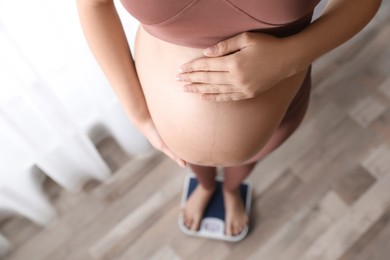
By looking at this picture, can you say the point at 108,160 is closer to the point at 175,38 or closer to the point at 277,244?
the point at 277,244

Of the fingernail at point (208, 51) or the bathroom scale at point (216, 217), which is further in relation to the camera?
the bathroom scale at point (216, 217)

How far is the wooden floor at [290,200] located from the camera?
135 cm

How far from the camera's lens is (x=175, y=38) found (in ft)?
2.13

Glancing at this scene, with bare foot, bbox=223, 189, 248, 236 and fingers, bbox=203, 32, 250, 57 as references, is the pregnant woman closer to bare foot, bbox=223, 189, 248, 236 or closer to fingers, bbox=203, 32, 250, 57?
fingers, bbox=203, 32, 250, 57

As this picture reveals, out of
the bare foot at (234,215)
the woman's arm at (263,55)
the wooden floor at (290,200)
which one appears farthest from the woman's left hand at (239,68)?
the wooden floor at (290,200)

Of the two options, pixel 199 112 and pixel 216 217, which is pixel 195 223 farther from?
pixel 199 112

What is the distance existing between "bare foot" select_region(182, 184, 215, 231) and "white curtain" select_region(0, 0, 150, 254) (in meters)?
0.28

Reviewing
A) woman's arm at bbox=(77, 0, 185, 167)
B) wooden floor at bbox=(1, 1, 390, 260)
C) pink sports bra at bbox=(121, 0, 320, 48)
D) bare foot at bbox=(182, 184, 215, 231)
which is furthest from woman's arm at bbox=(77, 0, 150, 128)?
wooden floor at bbox=(1, 1, 390, 260)

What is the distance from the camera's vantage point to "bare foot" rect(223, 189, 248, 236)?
52.5 inches

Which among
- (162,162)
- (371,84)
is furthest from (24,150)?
(371,84)

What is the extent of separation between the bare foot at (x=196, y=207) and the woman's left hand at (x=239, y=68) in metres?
0.71

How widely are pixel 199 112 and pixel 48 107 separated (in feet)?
1.72

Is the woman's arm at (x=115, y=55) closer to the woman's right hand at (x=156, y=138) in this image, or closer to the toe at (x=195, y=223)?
the woman's right hand at (x=156, y=138)

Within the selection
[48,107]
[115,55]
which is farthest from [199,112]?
[48,107]
